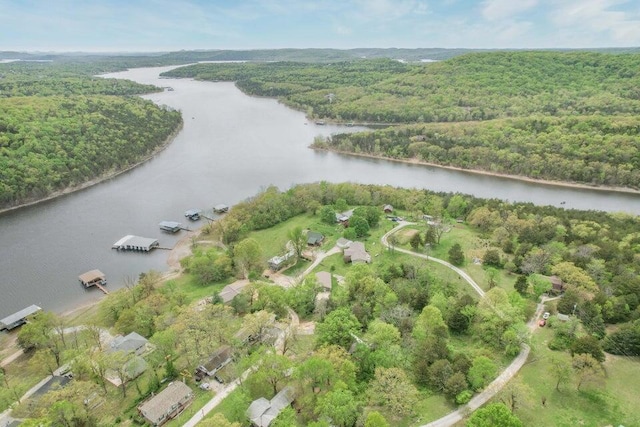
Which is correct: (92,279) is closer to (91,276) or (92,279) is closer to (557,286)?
(91,276)

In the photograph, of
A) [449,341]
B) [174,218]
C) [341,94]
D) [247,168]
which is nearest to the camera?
[449,341]

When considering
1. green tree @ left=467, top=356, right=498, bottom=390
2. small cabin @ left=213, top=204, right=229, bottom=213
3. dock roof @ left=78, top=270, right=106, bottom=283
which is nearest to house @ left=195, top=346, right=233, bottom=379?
green tree @ left=467, top=356, right=498, bottom=390

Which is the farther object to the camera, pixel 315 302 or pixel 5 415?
pixel 315 302

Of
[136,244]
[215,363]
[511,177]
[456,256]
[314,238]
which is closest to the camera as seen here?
[215,363]

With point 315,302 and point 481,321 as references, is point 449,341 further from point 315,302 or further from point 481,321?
point 315,302

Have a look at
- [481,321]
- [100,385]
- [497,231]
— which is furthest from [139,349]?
[497,231]

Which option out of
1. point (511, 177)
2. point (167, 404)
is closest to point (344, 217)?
point (167, 404)

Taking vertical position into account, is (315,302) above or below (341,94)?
below
